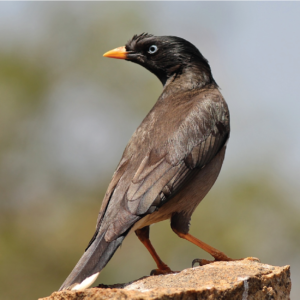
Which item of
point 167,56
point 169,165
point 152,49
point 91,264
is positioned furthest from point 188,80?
point 91,264

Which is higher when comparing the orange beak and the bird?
the orange beak

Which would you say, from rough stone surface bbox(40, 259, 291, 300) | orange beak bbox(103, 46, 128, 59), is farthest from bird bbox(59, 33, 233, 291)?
orange beak bbox(103, 46, 128, 59)

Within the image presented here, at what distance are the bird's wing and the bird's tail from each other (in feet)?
0.23

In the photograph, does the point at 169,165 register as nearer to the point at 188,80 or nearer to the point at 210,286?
the point at 210,286

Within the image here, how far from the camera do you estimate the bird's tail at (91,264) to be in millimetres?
4230

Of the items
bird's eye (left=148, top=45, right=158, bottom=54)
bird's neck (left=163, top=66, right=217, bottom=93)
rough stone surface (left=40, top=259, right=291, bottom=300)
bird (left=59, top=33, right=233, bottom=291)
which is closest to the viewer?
rough stone surface (left=40, top=259, right=291, bottom=300)

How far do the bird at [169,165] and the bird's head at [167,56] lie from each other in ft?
0.04

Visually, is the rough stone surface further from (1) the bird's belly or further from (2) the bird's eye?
(2) the bird's eye

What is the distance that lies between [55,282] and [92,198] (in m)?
2.33

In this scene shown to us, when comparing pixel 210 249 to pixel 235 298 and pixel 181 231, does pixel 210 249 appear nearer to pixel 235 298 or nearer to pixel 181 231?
pixel 181 231

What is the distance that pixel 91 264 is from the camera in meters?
4.38

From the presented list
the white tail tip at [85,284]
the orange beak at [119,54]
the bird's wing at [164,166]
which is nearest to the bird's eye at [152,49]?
the orange beak at [119,54]

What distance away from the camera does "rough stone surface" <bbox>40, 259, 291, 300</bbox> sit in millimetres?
3900

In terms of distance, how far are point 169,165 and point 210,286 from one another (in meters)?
1.40
